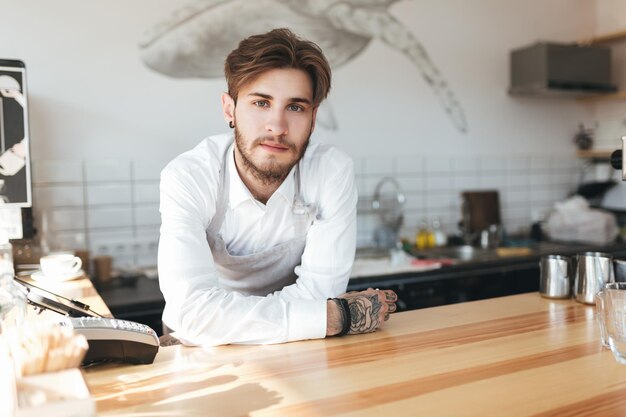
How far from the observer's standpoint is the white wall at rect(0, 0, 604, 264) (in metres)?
2.80

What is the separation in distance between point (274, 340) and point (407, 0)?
2868mm

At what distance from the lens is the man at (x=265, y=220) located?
1470mm

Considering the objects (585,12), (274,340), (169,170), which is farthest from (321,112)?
(585,12)

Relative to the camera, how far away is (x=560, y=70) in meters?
3.88

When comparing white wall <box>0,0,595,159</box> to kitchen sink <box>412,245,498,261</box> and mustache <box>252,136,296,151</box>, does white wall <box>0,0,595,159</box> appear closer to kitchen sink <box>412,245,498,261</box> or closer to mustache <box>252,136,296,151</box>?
kitchen sink <box>412,245,498,261</box>

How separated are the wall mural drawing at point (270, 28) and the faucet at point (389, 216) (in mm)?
522

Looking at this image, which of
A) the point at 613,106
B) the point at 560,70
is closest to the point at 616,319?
the point at 560,70

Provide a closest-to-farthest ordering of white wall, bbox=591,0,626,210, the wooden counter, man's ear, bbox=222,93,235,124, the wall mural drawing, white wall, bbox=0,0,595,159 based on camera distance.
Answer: the wooden counter → man's ear, bbox=222,93,235,124 → white wall, bbox=0,0,595,159 → the wall mural drawing → white wall, bbox=591,0,626,210

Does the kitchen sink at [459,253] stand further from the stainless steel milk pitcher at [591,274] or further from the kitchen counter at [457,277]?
the stainless steel milk pitcher at [591,274]

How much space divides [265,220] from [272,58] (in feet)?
1.79

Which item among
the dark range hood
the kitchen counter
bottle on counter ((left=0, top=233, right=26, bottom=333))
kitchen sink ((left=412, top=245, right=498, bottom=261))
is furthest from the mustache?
the dark range hood

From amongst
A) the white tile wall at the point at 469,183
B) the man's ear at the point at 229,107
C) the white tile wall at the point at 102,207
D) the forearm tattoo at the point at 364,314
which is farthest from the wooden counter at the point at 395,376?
the white tile wall at the point at 469,183

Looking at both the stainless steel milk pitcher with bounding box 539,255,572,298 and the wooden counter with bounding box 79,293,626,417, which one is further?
the stainless steel milk pitcher with bounding box 539,255,572,298

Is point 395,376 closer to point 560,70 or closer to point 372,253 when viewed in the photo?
point 372,253
